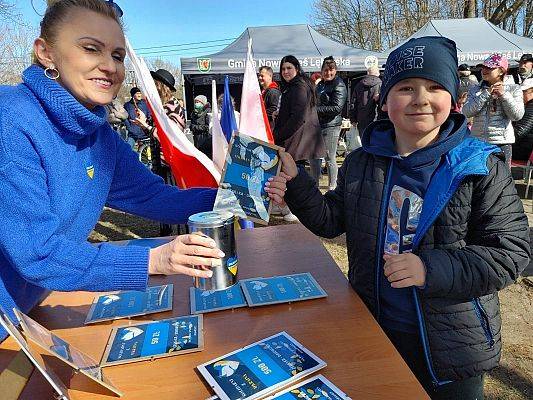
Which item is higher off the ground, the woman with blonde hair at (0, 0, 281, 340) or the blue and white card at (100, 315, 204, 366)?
the woman with blonde hair at (0, 0, 281, 340)

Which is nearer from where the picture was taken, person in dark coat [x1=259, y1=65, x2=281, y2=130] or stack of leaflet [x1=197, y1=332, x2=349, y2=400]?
stack of leaflet [x1=197, y1=332, x2=349, y2=400]

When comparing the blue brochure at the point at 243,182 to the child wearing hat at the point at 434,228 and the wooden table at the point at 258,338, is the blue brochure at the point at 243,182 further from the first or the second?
the wooden table at the point at 258,338

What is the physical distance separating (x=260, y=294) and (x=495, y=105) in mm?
4970

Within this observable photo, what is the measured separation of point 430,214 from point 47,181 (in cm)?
108

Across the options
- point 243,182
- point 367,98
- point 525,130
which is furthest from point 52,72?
point 525,130

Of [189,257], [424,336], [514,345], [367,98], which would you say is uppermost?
[367,98]

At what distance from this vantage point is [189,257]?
1018 millimetres

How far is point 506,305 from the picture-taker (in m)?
3.17

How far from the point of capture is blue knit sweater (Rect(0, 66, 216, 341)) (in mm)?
984

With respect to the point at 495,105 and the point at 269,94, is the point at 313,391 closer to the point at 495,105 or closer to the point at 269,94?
the point at 495,105

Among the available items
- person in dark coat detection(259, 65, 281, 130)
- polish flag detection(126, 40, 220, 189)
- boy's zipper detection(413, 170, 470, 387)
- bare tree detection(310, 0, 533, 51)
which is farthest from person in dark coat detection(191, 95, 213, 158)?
bare tree detection(310, 0, 533, 51)

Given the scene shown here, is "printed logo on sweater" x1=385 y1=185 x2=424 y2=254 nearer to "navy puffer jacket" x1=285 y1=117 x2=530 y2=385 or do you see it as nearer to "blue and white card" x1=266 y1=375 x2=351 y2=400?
"navy puffer jacket" x1=285 y1=117 x2=530 y2=385

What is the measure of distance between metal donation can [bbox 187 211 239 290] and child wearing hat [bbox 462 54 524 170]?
15.8 ft

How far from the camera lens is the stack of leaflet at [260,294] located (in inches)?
52.7
